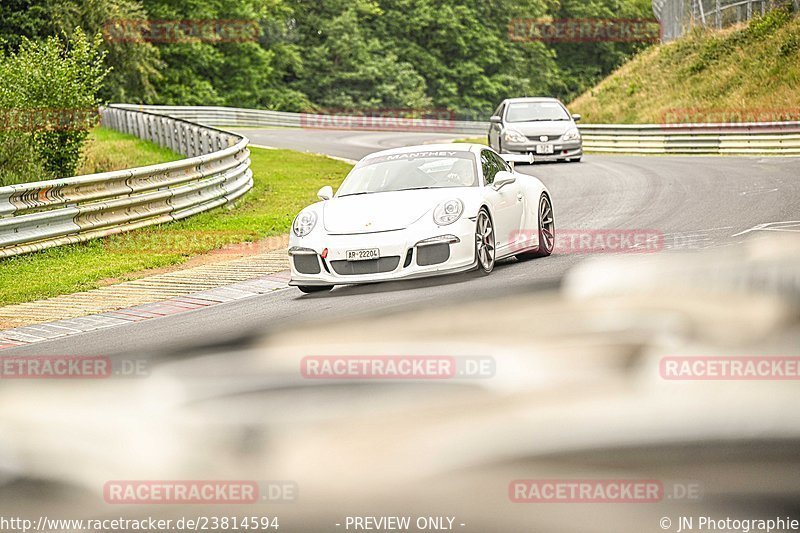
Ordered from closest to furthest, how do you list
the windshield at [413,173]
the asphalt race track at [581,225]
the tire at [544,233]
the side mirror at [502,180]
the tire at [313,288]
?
the asphalt race track at [581,225] < the tire at [313,288] < the side mirror at [502,180] < the windshield at [413,173] < the tire at [544,233]

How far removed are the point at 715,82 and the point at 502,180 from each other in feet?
99.1

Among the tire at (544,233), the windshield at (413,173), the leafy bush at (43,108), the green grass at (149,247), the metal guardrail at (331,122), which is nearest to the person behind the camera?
the windshield at (413,173)

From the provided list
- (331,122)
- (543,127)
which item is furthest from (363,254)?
(331,122)

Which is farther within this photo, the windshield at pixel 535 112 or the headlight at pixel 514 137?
the windshield at pixel 535 112

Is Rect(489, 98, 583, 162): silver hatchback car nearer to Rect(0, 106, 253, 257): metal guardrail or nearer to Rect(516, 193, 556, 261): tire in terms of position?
Rect(0, 106, 253, 257): metal guardrail

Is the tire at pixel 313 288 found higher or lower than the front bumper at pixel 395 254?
lower

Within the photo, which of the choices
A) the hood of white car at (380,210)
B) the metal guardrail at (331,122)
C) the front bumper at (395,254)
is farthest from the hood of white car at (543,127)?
the metal guardrail at (331,122)

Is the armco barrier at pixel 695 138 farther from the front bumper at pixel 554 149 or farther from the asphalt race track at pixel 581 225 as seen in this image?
the front bumper at pixel 554 149

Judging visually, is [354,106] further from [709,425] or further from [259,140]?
[709,425]

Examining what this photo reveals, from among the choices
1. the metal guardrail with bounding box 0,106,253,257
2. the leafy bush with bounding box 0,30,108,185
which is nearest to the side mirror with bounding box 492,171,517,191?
the metal guardrail with bounding box 0,106,253,257

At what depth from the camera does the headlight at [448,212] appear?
31.8ft

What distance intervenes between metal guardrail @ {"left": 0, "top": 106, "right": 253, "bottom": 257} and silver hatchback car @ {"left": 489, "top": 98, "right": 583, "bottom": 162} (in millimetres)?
7142

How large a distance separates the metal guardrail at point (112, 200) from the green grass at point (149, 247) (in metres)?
0.17

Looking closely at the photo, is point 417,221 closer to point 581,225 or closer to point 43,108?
point 581,225
